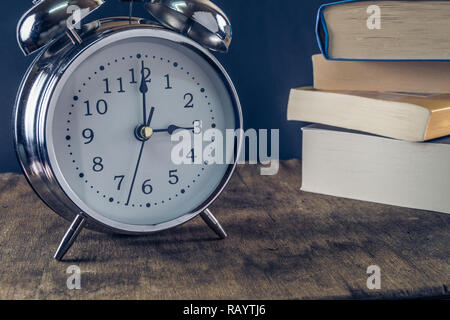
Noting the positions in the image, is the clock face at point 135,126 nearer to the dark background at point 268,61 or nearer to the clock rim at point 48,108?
the clock rim at point 48,108

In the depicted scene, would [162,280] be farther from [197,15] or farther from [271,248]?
[197,15]

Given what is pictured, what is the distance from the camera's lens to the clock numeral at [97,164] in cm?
104

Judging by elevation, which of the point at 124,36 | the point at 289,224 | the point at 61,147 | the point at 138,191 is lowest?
the point at 289,224

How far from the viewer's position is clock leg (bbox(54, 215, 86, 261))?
3.34 ft

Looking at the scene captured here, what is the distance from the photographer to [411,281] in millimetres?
929

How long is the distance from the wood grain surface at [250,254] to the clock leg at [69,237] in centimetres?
2

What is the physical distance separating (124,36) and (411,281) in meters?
0.60

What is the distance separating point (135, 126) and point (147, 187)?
0.37ft

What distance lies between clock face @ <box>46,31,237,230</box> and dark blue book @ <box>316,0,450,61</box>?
0.36m

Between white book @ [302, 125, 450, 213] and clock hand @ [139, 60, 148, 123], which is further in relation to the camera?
white book @ [302, 125, 450, 213]

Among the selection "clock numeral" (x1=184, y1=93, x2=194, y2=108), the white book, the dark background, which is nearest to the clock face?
"clock numeral" (x1=184, y1=93, x2=194, y2=108)

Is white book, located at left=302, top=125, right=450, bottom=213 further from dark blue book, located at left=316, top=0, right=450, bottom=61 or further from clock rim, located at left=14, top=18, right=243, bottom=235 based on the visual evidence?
clock rim, located at left=14, top=18, right=243, bottom=235

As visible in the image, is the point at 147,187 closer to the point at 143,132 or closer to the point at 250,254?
the point at 143,132

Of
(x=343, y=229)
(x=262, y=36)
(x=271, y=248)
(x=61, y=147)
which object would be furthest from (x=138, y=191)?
(x=262, y=36)
